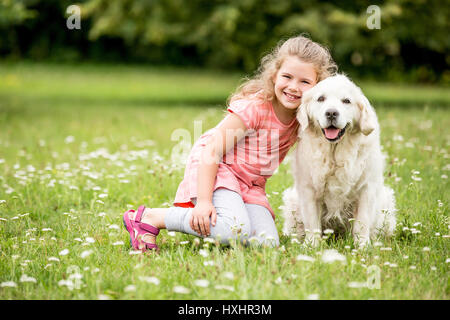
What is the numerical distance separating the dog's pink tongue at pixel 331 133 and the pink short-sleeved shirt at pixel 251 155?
1.53ft

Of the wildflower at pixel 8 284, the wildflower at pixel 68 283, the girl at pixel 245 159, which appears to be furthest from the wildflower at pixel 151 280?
the girl at pixel 245 159

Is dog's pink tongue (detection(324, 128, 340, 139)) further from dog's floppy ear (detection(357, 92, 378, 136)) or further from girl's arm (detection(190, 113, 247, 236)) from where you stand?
girl's arm (detection(190, 113, 247, 236))

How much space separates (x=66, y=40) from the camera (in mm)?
32625

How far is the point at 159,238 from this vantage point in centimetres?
382

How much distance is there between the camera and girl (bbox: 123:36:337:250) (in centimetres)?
351

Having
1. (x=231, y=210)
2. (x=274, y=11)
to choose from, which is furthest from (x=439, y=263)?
(x=274, y=11)

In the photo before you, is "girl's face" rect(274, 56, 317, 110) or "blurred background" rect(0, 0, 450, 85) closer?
"girl's face" rect(274, 56, 317, 110)

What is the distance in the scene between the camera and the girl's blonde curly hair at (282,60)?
3668mm

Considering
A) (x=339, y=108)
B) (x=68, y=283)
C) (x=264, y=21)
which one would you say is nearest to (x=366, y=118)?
(x=339, y=108)

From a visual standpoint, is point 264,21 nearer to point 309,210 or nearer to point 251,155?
point 251,155

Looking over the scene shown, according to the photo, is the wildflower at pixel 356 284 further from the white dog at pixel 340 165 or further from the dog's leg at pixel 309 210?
the dog's leg at pixel 309 210

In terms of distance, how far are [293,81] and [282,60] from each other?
0.19m

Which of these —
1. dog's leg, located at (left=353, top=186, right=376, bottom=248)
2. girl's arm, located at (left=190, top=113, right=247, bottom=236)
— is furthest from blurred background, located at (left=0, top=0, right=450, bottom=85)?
dog's leg, located at (left=353, top=186, right=376, bottom=248)

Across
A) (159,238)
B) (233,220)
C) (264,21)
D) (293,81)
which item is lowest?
(159,238)
